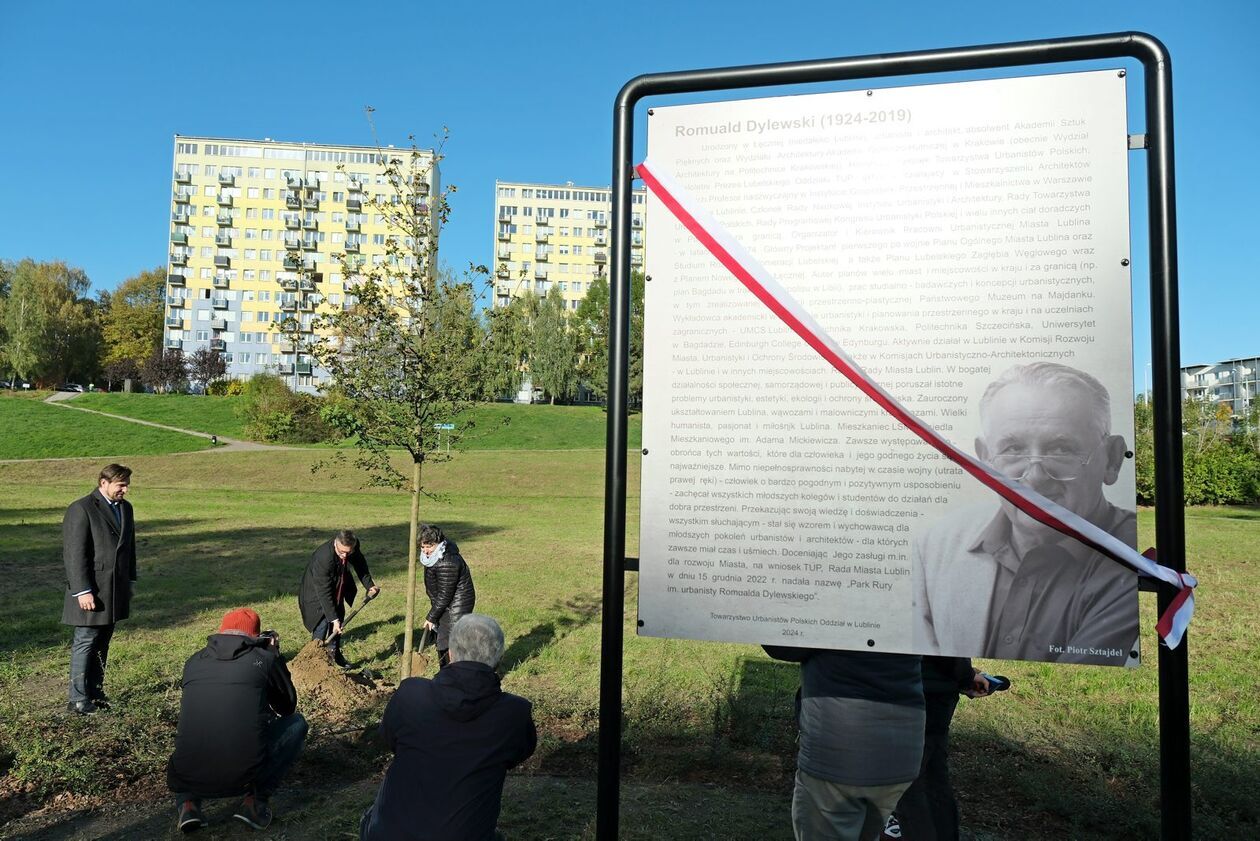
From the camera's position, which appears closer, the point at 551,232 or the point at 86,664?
the point at 86,664

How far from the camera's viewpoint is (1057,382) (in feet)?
7.26

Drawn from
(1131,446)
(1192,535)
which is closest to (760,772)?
(1131,446)

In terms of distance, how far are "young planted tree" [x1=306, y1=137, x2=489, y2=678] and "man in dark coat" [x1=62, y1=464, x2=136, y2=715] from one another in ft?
6.37

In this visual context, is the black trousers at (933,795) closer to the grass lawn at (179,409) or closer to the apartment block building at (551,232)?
the grass lawn at (179,409)

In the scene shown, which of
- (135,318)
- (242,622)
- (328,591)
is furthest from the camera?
(135,318)

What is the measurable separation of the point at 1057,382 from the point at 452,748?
2.38 m

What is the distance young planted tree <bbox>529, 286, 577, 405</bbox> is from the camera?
3103 inches

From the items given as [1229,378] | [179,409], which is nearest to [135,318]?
[179,409]

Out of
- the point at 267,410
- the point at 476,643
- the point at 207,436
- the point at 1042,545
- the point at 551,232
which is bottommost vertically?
the point at 476,643

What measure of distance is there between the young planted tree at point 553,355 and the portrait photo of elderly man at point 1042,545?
7706 cm

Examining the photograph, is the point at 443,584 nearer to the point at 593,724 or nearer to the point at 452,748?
the point at 593,724

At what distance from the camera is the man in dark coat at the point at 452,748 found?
114 inches

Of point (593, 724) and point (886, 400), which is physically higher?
point (886, 400)

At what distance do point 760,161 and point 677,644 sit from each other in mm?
7825
